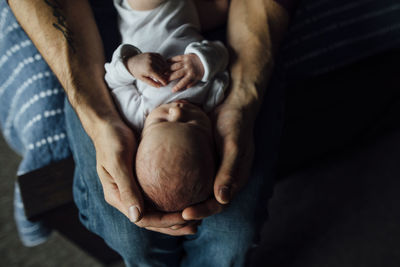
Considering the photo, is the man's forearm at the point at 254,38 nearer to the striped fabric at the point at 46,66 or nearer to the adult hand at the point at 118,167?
the striped fabric at the point at 46,66

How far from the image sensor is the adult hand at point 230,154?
572mm

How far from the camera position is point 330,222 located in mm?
1129

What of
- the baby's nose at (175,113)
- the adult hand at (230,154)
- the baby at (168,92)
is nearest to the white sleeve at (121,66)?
the baby at (168,92)

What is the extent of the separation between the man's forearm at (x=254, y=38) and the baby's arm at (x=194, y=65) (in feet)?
0.40

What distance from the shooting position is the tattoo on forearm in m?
0.68

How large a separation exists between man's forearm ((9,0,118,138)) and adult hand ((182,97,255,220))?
0.24 m

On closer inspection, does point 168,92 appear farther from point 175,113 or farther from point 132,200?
point 132,200

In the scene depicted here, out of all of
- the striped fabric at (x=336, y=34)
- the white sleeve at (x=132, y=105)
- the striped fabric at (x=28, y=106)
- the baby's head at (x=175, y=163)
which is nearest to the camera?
the baby's head at (x=175, y=163)

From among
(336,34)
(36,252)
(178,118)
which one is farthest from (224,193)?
(36,252)

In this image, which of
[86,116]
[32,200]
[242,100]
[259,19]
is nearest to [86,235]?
[32,200]

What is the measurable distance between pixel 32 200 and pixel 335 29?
938 millimetres

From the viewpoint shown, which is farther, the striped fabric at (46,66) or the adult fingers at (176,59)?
the striped fabric at (46,66)

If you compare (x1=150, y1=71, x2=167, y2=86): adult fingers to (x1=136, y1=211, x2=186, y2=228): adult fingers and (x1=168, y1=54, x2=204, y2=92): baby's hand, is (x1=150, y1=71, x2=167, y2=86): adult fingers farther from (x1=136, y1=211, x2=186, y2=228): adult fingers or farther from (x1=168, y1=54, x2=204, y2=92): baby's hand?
(x1=136, y1=211, x2=186, y2=228): adult fingers

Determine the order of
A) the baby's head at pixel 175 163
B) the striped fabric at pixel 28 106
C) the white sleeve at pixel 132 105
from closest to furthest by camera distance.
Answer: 1. the baby's head at pixel 175 163
2. the white sleeve at pixel 132 105
3. the striped fabric at pixel 28 106
